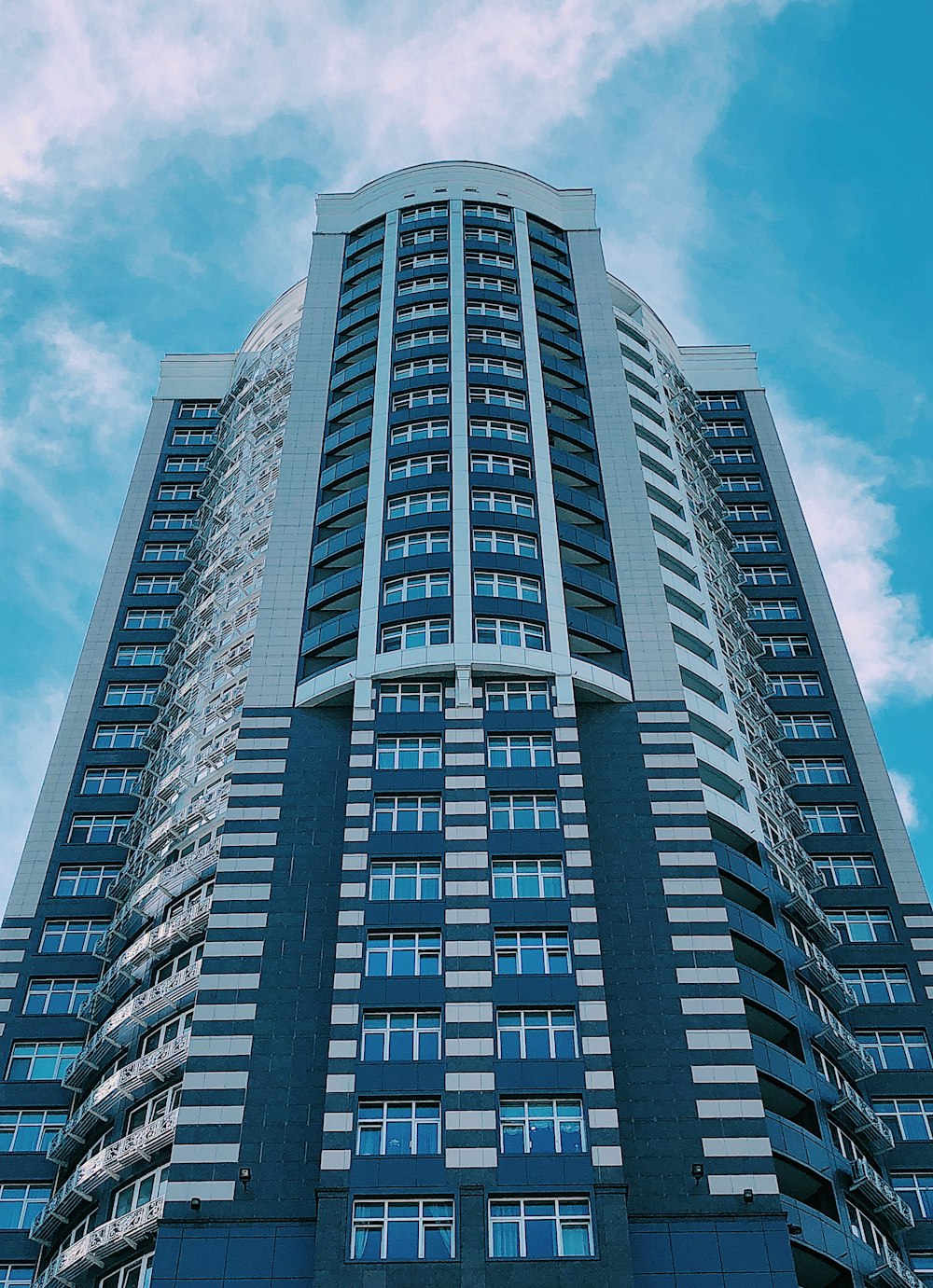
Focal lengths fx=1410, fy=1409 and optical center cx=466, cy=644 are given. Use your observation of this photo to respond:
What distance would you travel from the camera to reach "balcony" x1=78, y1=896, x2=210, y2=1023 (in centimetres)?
5506

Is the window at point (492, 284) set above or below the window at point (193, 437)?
below

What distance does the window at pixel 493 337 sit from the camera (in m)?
76.5

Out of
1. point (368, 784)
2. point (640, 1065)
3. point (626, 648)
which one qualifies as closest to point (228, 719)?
point (368, 784)

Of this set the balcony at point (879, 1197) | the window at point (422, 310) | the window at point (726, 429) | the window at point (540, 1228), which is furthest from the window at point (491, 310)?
the window at point (540, 1228)

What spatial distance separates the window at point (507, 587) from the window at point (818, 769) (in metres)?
18.8

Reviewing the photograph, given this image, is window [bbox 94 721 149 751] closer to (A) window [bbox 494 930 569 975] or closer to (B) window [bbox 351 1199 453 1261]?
(A) window [bbox 494 930 569 975]

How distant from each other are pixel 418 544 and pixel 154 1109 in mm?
26878

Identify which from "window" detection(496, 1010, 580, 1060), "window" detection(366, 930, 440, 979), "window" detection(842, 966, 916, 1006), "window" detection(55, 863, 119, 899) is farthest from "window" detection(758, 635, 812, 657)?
"window" detection(496, 1010, 580, 1060)

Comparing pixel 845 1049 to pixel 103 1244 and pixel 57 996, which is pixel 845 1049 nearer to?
pixel 103 1244

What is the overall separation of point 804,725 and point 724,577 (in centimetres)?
943

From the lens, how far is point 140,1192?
47.9 metres

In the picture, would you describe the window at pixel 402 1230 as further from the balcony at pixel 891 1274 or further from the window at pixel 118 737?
the window at pixel 118 737

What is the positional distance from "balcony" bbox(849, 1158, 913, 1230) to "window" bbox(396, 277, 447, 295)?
51.7 metres

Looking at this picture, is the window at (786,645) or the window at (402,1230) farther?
the window at (786,645)
